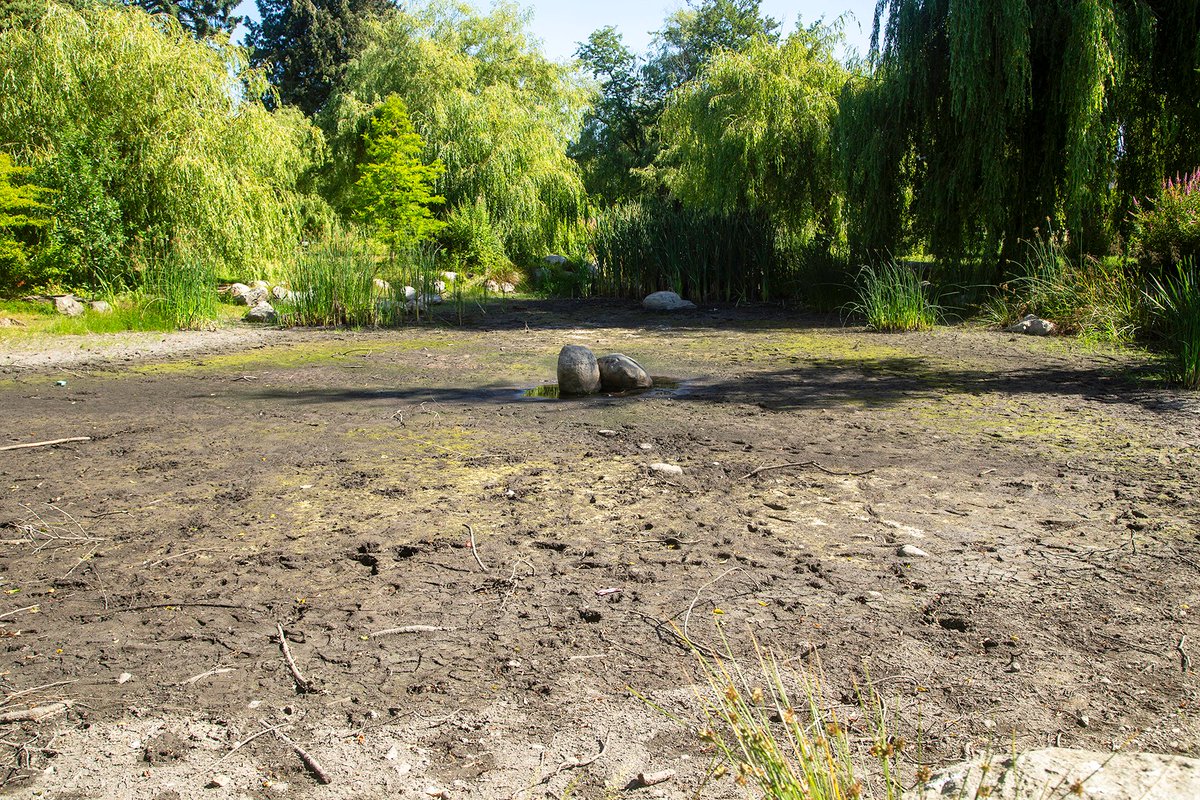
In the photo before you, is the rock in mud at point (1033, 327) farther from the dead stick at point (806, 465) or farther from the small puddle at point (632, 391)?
the dead stick at point (806, 465)

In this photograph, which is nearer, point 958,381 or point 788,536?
point 788,536

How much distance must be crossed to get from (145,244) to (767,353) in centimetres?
923

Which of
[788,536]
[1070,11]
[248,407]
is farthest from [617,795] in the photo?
[1070,11]

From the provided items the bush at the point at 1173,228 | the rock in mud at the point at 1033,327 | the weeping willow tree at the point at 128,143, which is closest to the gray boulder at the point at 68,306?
the weeping willow tree at the point at 128,143

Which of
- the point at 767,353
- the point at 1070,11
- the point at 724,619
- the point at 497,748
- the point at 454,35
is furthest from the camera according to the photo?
the point at 454,35

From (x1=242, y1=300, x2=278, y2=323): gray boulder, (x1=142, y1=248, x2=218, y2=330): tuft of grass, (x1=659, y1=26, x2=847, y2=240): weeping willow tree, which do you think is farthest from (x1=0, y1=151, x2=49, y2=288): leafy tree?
(x1=659, y1=26, x2=847, y2=240): weeping willow tree

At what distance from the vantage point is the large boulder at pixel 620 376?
714 centimetres

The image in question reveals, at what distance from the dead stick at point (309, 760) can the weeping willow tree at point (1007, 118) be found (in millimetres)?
11554

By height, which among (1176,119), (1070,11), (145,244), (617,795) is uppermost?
(1070,11)

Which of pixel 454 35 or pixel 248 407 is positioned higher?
pixel 454 35

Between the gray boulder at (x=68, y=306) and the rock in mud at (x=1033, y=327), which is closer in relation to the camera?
the rock in mud at (x=1033, y=327)

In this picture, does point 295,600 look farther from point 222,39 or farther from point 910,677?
point 222,39

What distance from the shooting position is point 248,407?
6.58 metres

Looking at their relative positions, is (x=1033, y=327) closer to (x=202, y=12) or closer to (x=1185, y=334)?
(x=1185, y=334)
